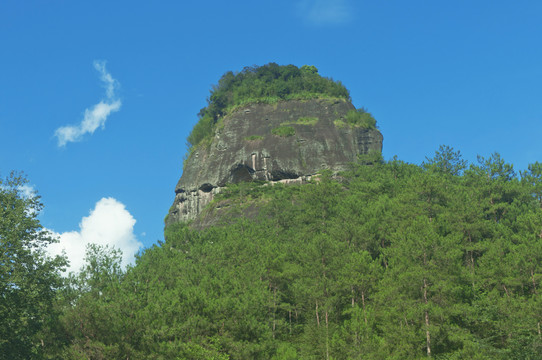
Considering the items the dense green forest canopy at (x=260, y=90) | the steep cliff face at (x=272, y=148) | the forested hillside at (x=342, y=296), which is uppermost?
the dense green forest canopy at (x=260, y=90)

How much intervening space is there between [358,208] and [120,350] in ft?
105

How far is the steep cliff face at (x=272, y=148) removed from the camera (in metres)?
91.6

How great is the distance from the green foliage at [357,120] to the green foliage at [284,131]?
977 centimetres

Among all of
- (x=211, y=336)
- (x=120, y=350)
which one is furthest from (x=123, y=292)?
(x=211, y=336)

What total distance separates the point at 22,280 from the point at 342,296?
2361 cm

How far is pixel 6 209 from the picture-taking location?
3020 cm

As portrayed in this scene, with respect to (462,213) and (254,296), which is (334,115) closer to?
(462,213)

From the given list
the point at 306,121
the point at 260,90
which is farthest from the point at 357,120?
the point at 260,90

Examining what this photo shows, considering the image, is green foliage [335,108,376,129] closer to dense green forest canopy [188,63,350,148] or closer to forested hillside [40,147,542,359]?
dense green forest canopy [188,63,350,148]

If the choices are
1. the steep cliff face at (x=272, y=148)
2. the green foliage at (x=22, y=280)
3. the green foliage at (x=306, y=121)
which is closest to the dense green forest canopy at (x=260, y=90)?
the steep cliff face at (x=272, y=148)

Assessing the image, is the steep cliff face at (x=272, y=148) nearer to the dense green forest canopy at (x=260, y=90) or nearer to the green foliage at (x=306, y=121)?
the green foliage at (x=306, y=121)

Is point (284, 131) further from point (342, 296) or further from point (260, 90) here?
point (342, 296)

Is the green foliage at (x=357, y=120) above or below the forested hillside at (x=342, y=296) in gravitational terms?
above

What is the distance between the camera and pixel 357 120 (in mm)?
99562
